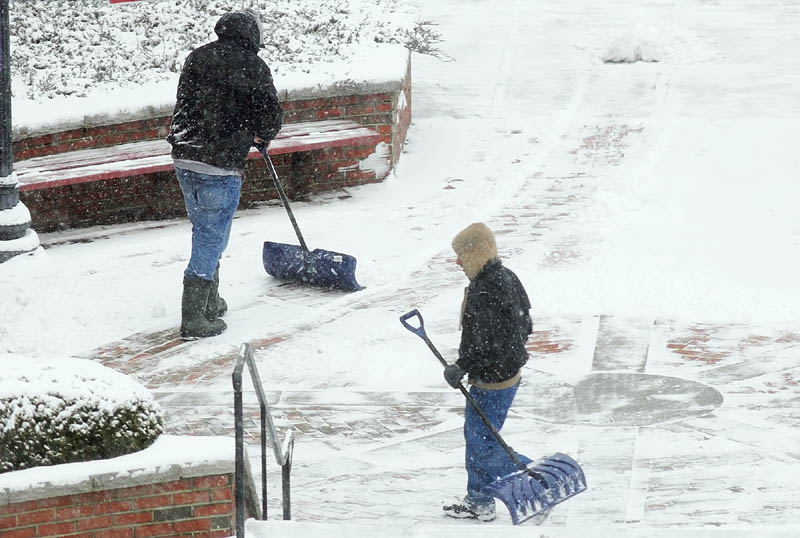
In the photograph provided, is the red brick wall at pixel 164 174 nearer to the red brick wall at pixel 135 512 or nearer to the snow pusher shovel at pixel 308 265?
the snow pusher shovel at pixel 308 265

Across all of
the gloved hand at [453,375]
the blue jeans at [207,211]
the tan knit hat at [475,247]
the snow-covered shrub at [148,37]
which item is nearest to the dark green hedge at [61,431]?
the gloved hand at [453,375]

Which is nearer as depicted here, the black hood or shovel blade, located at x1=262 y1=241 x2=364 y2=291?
the black hood

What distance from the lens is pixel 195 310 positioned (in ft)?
27.1

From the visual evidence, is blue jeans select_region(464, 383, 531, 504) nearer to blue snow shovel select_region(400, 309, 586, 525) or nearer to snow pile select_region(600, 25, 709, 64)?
blue snow shovel select_region(400, 309, 586, 525)

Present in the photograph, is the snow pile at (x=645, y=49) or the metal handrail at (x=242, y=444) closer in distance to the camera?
the metal handrail at (x=242, y=444)

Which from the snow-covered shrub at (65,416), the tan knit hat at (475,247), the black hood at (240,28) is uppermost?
the black hood at (240,28)

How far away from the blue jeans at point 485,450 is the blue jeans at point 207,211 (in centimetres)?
299

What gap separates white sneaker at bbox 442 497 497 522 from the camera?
18.6 ft

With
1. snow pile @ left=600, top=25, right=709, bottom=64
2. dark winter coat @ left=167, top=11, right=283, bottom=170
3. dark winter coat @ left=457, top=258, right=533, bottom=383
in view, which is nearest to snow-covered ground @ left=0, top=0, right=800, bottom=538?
snow pile @ left=600, top=25, right=709, bottom=64

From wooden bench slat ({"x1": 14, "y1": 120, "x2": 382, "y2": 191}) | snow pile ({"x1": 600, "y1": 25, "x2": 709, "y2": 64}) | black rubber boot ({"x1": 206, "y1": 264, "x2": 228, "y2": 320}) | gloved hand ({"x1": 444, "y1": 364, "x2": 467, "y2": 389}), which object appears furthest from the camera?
snow pile ({"x1": 600, "y1": 25, "x2": 709, "y2": 64})

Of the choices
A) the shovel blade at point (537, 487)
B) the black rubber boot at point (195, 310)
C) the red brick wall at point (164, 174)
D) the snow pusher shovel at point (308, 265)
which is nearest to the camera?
the shovel blade at point (537, 487)

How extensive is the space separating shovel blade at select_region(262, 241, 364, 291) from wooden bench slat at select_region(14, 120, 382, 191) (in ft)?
5.63

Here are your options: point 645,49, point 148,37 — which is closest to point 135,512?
point 148,37

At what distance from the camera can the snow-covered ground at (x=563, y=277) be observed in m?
6.04
